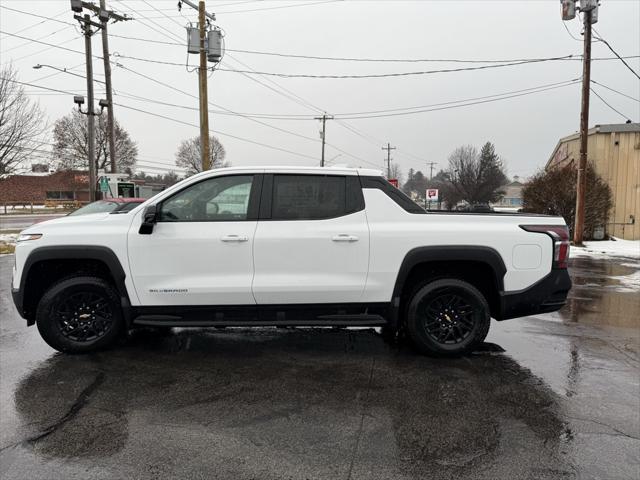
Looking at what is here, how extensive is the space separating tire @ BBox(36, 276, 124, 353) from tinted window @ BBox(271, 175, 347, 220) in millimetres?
1832

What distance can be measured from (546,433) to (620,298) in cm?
590

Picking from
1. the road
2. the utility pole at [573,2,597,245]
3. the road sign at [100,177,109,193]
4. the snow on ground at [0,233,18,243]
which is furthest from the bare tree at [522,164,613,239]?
the road

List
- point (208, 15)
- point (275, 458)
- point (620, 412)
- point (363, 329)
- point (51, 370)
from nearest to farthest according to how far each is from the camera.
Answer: point (275, 458) < point (620, 412) < point (51, 370) < point (363, 329) < point (208, 15)

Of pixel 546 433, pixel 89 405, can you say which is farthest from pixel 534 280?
pixel 89 405

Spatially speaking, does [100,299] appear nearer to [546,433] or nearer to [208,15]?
[546,433]

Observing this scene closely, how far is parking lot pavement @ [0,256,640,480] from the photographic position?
2695 millimetres

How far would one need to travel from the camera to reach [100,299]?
436 cm

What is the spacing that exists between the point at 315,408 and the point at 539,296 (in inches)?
98.6

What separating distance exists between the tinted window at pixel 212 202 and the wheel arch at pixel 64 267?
638 mm

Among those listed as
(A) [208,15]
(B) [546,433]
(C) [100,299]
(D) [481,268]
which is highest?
(A) [208,15]

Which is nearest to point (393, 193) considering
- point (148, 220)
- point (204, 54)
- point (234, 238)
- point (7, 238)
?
point (234, 238)

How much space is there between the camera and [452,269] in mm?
4535

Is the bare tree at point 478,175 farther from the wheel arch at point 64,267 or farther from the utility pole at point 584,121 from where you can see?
the wheel arch at point 64,267

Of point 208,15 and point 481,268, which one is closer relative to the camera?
point 481,268
